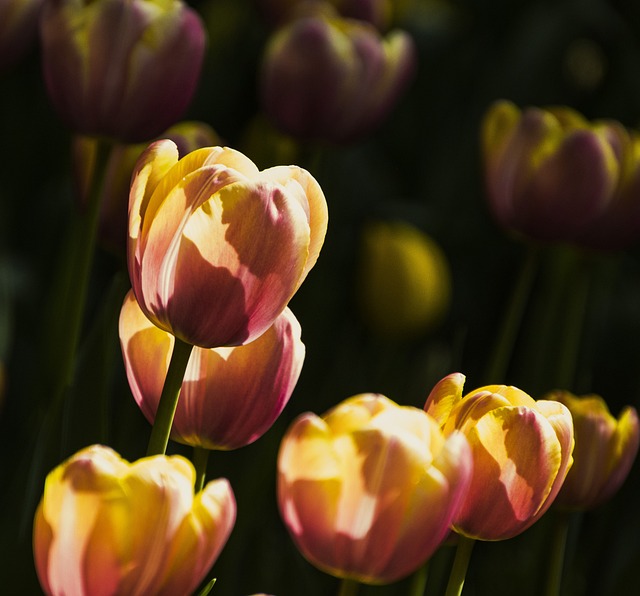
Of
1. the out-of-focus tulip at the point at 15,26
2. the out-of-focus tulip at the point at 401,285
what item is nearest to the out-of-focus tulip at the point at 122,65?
the out-of-focus tulip at the point at 15,26

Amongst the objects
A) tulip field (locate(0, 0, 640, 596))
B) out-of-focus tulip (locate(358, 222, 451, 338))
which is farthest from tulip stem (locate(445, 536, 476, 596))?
out-of-focus tulip (locate(358, 222, 451, 338))

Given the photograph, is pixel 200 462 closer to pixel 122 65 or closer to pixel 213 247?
pixel 213 247

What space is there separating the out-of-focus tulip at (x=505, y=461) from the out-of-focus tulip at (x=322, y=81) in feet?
1.43

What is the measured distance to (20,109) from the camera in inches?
41.1

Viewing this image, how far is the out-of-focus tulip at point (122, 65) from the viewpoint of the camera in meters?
0.55

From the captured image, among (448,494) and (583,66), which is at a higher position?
(448,494)

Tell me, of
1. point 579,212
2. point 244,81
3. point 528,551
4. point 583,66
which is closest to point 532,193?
point 579,212

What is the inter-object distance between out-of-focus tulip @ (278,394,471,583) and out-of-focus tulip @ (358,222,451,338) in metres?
0.58

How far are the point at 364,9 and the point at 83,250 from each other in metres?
0.43

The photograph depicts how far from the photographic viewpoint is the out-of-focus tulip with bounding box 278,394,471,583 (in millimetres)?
270

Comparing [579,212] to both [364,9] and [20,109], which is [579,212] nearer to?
[364,9]

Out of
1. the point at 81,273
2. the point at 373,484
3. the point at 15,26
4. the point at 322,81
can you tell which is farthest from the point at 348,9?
the point at 373,484

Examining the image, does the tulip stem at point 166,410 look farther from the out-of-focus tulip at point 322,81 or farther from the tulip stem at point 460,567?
the out-of-focus tulip at point 322,81

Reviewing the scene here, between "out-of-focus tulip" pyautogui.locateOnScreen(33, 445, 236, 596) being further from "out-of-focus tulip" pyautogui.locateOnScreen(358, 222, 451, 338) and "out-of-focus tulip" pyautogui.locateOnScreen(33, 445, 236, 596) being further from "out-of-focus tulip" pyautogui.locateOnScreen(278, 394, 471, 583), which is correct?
"out-of-focus tulip" pyautogui.locateOnScreen(358, 222, 451, 338)
